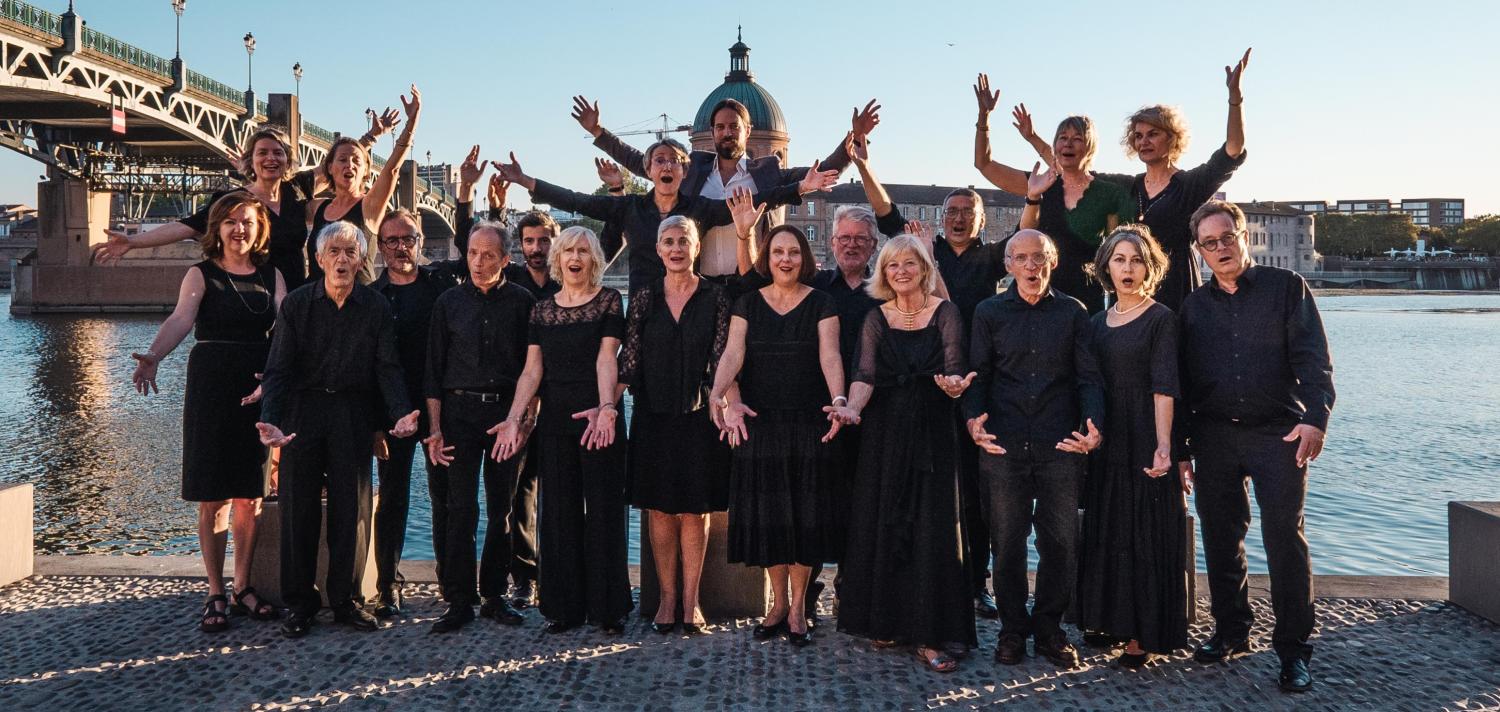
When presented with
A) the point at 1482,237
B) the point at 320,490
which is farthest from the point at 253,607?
the point at 1482,237

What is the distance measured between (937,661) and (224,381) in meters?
3.54

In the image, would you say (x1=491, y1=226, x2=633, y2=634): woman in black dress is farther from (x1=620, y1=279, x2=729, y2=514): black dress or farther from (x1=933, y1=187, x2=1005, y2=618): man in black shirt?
(x1=933, y1=187, x2=1005, y2=618): man in black shirt

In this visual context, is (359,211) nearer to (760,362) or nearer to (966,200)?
(760,362)

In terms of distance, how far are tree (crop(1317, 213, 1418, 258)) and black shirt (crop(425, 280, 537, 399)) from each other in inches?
5682

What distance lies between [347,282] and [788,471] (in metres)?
2.24

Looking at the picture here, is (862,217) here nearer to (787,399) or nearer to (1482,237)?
(787,399)

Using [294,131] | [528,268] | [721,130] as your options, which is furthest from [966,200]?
[294,131]

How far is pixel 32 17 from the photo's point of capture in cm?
2853

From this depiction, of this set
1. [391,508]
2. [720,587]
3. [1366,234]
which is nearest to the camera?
[720,587]

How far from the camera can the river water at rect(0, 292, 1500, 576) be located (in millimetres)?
9336

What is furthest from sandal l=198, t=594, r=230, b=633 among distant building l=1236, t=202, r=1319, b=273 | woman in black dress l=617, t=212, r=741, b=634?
distant building l=1236, t=202, r=1319, b=273

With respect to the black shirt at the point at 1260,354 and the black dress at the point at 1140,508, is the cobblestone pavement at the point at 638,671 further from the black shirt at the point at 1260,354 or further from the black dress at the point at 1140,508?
the black shirt at the point at 1260,354

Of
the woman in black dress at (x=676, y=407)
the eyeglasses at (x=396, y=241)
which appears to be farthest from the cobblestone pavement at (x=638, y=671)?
the eyeglasses at (x=396, y=241)

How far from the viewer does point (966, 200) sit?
5.32m
